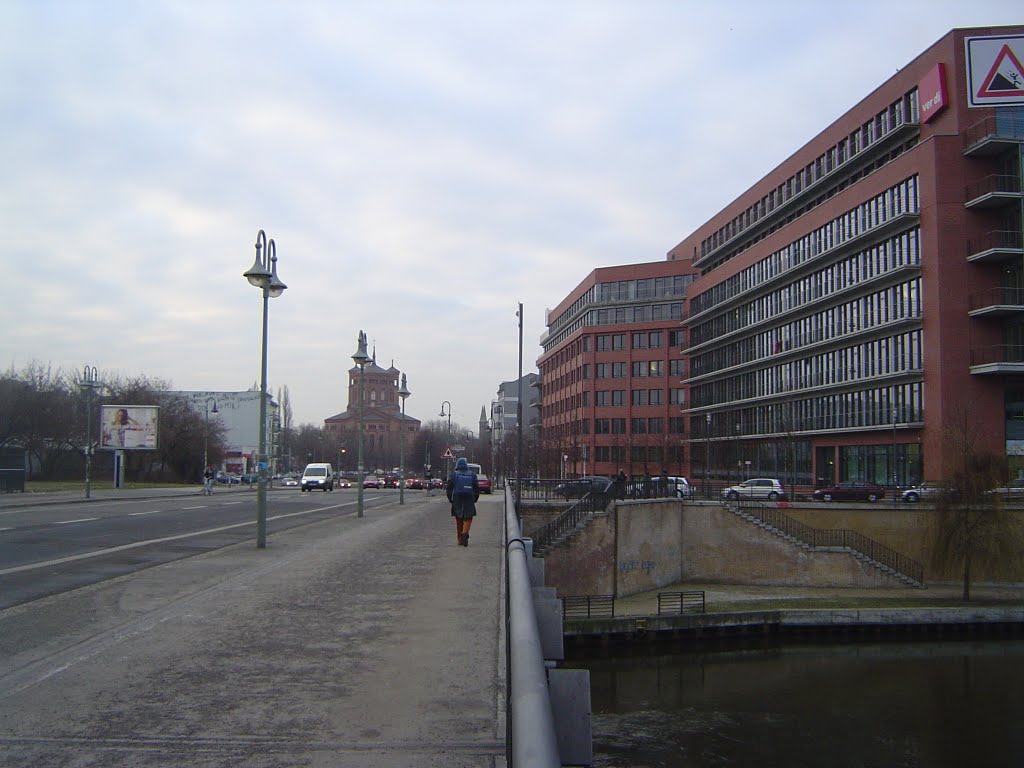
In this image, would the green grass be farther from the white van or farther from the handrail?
the handrail

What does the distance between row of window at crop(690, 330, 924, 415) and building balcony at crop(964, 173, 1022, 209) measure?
Result: 24.6 ft

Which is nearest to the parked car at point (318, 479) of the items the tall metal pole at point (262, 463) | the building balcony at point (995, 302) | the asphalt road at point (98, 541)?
the asphalt road at point (98, 541)

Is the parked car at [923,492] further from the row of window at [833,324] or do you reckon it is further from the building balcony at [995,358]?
the row of window at [833,324]

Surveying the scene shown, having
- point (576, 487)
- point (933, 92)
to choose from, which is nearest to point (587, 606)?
point (576, 487)

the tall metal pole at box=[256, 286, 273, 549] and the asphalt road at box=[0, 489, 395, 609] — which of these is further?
the tall metal pole at box=[256, 286, 273, 549]

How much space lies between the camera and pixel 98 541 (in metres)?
16.9

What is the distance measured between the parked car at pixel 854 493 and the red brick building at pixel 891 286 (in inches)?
102

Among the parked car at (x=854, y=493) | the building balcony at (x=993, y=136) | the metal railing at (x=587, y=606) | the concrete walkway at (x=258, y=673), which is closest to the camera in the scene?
the concrete walkway at (x=258, y=673)

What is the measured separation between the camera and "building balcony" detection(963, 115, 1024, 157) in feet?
148

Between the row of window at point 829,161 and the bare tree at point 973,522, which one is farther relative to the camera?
the row of window at point 829,161

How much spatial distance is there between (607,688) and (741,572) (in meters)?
15.9

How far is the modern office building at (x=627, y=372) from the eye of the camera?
291ft

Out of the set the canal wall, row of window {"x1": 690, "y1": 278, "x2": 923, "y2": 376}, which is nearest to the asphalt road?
the canal wall

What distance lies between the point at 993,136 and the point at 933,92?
5083mm
